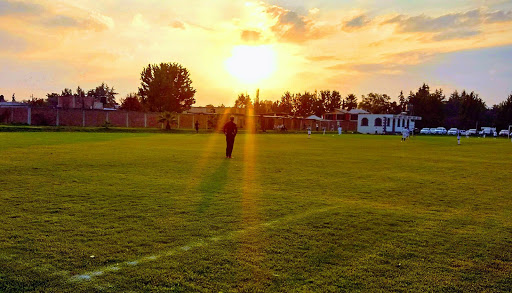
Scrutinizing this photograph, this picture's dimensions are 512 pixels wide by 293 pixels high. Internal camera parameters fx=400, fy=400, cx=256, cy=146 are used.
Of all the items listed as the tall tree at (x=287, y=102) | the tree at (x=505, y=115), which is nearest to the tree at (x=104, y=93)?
the tall tree at (x=287, y=102)

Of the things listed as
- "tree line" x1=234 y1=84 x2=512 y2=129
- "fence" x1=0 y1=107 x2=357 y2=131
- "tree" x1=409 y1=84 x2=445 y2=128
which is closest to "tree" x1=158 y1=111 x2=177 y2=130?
"fence" x1=0 y1=107 x2=357 y2=131

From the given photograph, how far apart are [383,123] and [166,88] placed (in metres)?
43.6

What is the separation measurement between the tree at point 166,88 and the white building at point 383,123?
121 ft

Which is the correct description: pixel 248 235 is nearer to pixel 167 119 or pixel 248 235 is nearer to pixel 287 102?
pixel 167 119

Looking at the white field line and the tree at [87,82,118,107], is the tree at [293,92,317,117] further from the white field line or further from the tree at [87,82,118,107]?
the white field line

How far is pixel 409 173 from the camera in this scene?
1423cm

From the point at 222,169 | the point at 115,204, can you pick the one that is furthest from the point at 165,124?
the point at 115,204

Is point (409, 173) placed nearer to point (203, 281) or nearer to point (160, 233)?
point (160, 233)

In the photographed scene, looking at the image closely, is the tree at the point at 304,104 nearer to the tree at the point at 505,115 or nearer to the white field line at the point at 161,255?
the tree at the point at 505,115

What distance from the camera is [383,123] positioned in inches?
3216

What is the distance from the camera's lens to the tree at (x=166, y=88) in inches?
2768

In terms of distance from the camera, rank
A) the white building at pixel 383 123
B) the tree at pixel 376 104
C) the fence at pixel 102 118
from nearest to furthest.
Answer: the fence at pixel 102 118 < the white building at pixel 383 123 < the tree at pixel 376 104

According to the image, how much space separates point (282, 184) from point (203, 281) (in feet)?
22.9

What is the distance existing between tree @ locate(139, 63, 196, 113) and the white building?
36.8m
